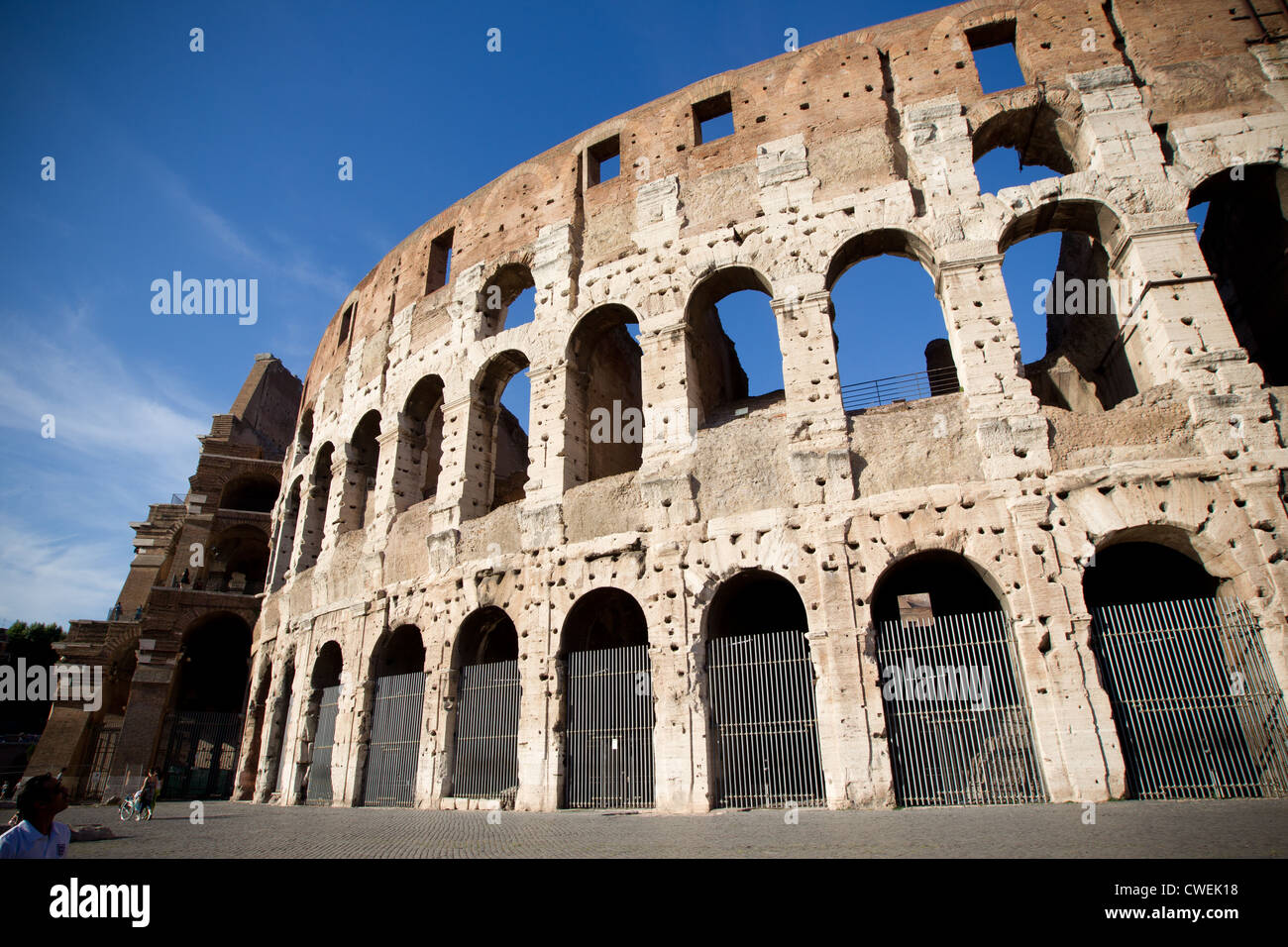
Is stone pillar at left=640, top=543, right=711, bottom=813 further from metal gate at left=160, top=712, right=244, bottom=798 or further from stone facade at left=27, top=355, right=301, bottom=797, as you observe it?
stone facade at left=27, top=355, right=301, bottom=797

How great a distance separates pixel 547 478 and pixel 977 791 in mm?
6514

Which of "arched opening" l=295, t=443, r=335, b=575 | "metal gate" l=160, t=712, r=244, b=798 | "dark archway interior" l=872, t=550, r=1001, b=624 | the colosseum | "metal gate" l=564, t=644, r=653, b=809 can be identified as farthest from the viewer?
"metal gate" l=160, t=712, r=244, b=798

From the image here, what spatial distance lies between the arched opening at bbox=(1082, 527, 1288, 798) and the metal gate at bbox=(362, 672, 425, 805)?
873 centimetres

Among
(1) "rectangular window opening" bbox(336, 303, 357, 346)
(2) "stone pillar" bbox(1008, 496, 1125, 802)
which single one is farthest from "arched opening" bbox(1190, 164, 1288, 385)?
(1) "rectangular window opening" bbox(336, 303, 357, 346)

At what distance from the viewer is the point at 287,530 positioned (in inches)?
646

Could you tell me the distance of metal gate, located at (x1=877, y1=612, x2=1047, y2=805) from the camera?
694cm

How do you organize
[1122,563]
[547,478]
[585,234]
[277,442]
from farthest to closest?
[277,442] → [585,234] → [547,478] → [1122,563]

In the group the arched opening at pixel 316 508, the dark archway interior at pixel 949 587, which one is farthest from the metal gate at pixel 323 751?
the dark archway interior at pixel 949 587

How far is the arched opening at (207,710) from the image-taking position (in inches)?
643

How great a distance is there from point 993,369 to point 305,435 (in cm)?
1509
